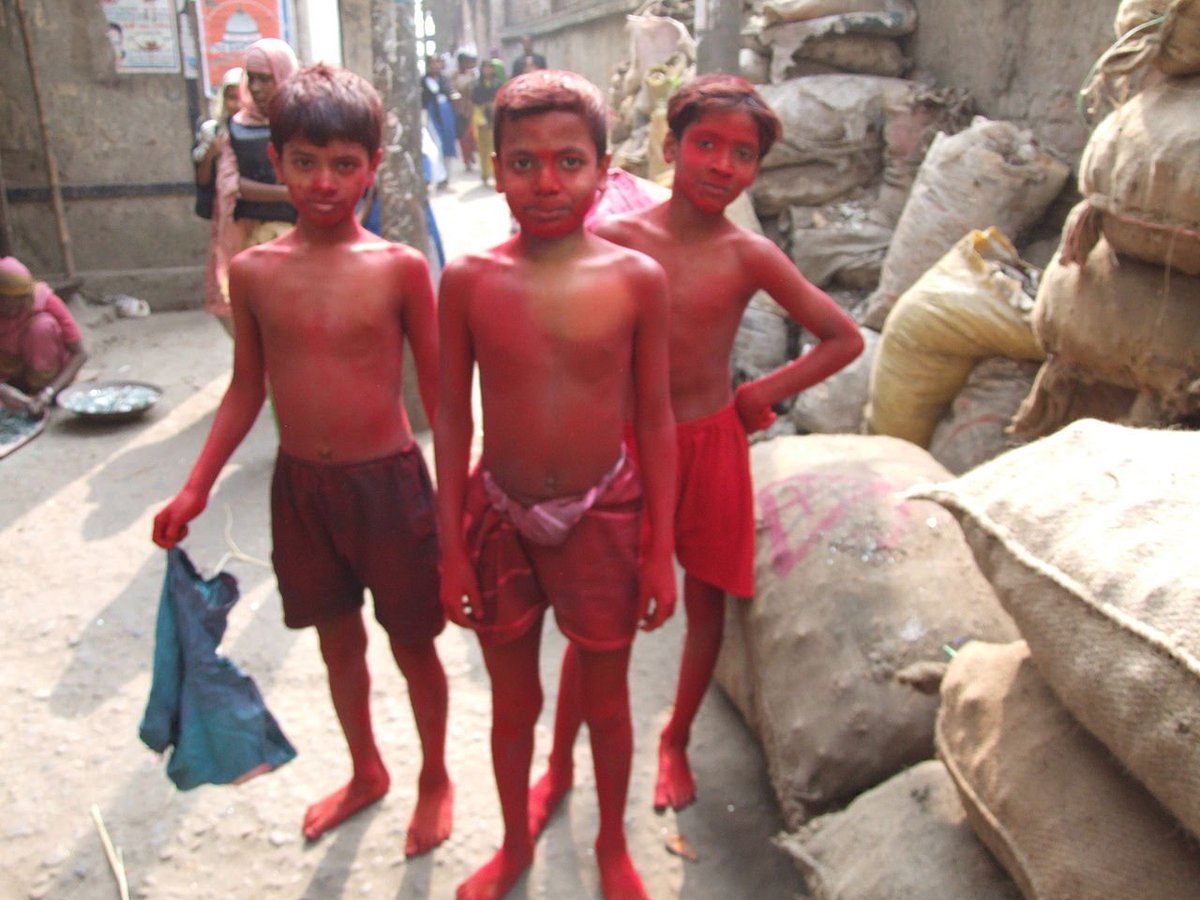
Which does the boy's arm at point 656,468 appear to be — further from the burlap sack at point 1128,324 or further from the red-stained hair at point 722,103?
the burlap sack at point 1128,324

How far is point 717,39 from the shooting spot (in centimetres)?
474

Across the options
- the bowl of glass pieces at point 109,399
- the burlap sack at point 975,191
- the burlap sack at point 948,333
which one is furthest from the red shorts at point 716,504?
the bowl of glass pieces at point 109,399

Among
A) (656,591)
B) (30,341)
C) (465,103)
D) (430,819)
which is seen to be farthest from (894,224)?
(465,103)

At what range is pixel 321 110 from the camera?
68.7 inches

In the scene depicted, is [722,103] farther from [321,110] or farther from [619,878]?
[619,878]

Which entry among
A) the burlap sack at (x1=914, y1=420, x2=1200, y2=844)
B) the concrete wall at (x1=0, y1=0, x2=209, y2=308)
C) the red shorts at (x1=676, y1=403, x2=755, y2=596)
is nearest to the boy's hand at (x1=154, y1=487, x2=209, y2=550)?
the red shorts at (x1=676, y1=403, x2=755, y2=596)

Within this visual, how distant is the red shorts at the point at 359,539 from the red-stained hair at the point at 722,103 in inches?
33.8

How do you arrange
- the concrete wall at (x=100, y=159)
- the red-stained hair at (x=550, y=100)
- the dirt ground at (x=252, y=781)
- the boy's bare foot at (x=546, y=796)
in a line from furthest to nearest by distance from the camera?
the concrete wall at (x=100, y=159)
the boy's bare foot at (x=546, y=796)
the dirt ground at (x=252, y=781)
the red-stained hair at (x=550, y=100)

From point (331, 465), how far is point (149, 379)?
160 inches

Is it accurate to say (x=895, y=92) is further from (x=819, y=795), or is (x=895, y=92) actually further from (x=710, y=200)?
(x=819, y=795)

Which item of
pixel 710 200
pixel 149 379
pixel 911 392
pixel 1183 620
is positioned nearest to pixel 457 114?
pixel 149 379

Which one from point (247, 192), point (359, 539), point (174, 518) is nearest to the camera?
point (174, 518)

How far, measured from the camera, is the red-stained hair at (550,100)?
4.99 ft

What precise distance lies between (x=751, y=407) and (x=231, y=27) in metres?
5.85
